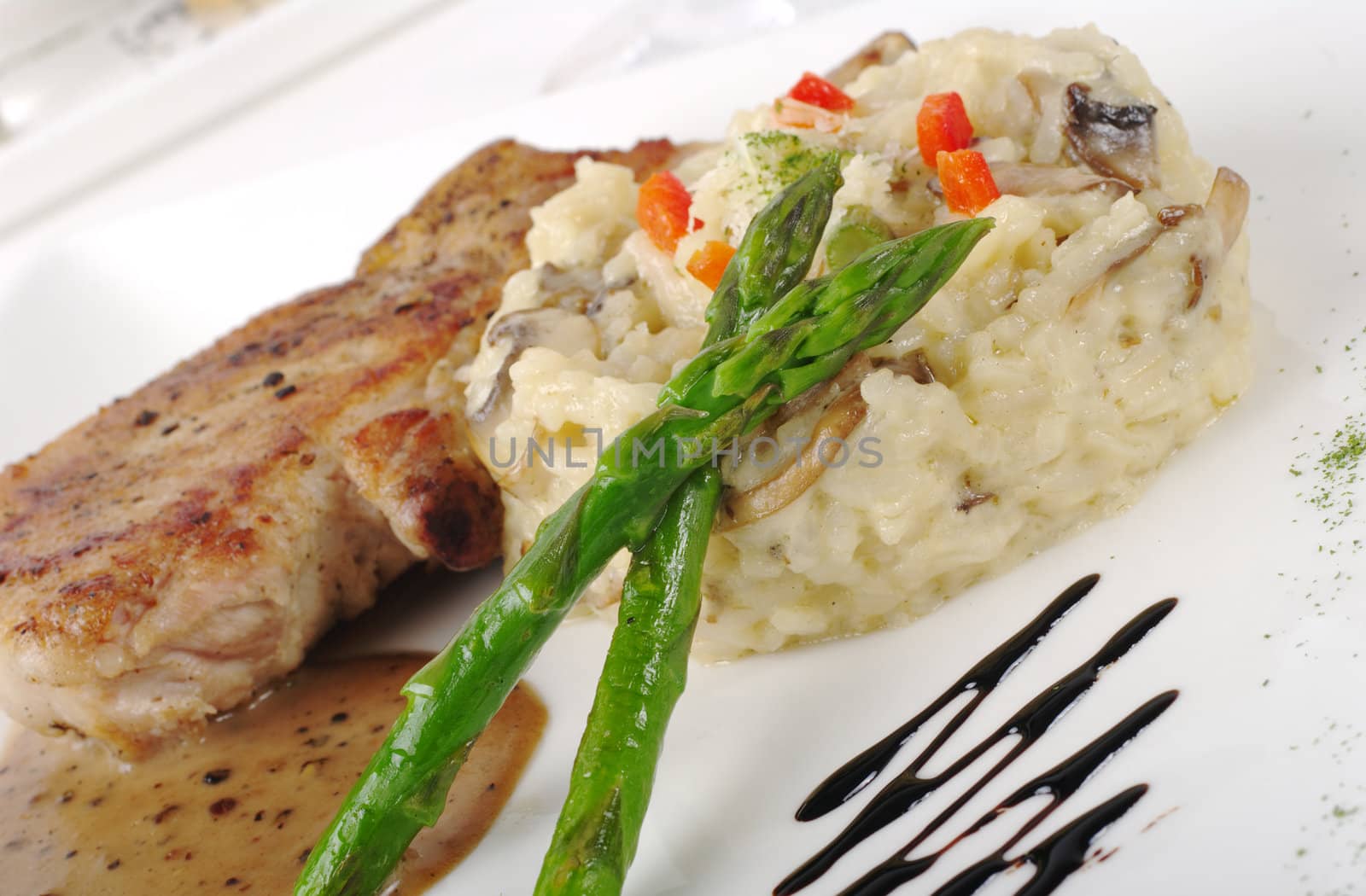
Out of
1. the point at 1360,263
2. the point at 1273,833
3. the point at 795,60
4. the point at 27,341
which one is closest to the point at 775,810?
the point at 1273,833

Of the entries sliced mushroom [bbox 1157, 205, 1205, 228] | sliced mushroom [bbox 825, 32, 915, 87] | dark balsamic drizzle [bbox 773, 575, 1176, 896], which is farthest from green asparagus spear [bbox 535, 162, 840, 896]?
sliced mushroom [bbox 825, 32, 915, 87]

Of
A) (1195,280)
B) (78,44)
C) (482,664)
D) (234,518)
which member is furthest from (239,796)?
(78,44)

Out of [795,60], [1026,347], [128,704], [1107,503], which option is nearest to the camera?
[1026,347]

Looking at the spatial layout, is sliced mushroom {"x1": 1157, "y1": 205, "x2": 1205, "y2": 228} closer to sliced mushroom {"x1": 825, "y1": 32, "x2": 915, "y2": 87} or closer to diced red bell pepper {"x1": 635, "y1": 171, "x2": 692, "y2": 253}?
diced red bell pepper {"x1": 635, "y1": 171, "x2": 692, "y2": 253}

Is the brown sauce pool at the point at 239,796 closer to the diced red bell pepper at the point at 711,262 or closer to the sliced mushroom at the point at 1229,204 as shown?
the diced red bell pepper at the point at 711,262

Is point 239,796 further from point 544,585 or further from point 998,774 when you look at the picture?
point 998,774

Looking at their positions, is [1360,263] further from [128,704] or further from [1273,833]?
[128,704]
